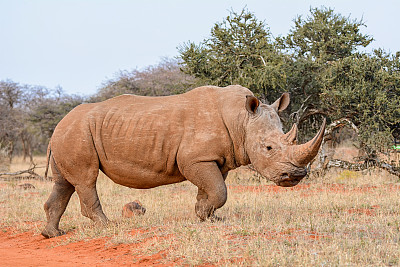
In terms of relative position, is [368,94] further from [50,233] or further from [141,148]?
[50,233]

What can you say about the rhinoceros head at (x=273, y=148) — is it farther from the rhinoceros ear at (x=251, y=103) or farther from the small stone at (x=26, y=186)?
the small stone at (x=26, y=186)

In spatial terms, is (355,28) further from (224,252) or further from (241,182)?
(224,252)

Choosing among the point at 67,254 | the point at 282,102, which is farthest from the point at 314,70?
the point at 67,254

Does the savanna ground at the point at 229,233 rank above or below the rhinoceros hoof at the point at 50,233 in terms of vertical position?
above

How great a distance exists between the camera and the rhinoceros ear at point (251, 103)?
7.22 meters

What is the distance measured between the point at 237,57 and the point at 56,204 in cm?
938

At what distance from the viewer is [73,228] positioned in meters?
8.28

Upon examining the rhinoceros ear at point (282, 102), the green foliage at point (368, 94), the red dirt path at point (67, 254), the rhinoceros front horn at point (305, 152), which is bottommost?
the red dirt path at point (67, 254)

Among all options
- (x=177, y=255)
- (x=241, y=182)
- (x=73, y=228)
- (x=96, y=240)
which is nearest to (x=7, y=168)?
(x=241, y=182)

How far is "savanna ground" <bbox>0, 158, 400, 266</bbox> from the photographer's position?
5.15 m

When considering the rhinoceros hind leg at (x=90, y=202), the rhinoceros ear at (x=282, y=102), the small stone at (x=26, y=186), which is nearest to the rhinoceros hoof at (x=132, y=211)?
the rhinoceros hind leg at (x=90, y=202)

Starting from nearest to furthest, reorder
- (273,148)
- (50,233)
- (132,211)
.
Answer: (273,148) → (50,233) → (132,211)

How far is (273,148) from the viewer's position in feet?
23.2

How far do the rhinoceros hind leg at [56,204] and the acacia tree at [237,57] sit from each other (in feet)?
26.5
